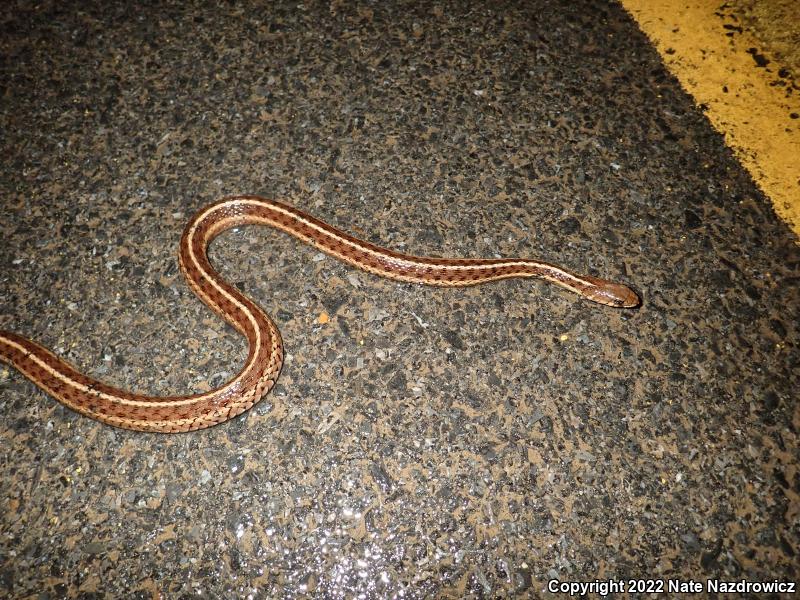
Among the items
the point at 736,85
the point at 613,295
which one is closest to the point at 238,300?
the point at 613,295

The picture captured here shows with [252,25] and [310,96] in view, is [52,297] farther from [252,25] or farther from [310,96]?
[252,25]

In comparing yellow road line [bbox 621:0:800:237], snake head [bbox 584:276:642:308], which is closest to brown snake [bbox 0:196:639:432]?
snake head [bbox 584:276:642:308]

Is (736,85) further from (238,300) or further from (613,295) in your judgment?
(238,300)

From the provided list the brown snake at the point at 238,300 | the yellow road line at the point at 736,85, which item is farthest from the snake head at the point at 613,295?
the yellow road line at the point at 736,85

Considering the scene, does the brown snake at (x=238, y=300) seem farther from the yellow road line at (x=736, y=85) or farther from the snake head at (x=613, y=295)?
the yellow road line at (x=736, y=85)

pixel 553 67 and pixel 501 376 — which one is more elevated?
pixel 553 67

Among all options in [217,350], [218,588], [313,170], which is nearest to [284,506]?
[218,588]
